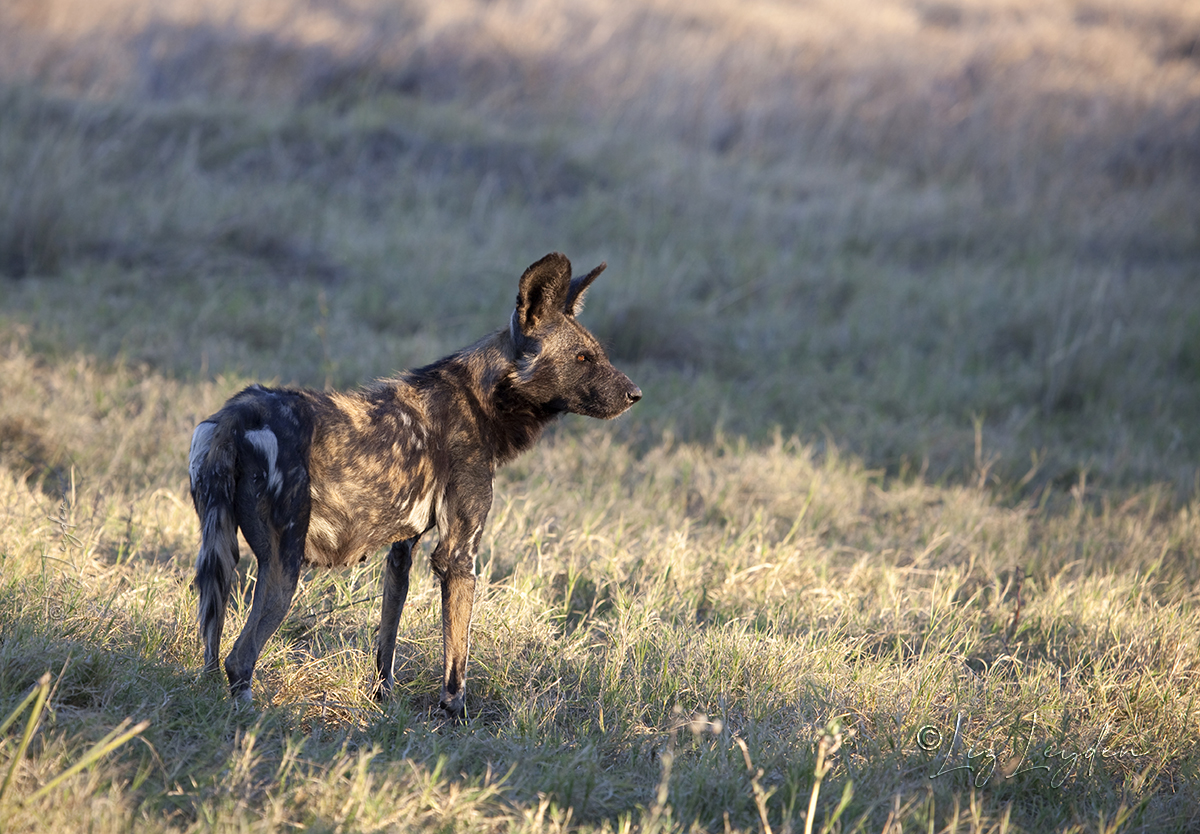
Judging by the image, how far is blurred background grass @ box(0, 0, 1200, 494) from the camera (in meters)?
7.14

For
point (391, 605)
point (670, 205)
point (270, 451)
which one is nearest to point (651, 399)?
point (391, 605)

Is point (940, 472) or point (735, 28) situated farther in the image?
point (735, 28)

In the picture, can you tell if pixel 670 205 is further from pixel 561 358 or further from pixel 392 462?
pixel 392 462

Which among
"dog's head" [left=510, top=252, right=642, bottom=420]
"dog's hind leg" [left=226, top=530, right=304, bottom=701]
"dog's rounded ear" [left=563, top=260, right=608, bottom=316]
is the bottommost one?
"dog's hind leg" [left=226, top=530, right=304, bottom=701]

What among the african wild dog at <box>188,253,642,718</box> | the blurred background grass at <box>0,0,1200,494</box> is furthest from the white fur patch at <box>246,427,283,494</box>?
the blurred background grass at <box>0,0,1200,494</box>

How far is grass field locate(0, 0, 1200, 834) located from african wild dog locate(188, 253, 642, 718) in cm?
33

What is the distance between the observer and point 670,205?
420 inches

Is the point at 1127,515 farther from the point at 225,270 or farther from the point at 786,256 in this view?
the point at 225,270

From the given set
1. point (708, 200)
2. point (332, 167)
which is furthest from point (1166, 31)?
point (332, 167)

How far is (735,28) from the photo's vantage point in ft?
51.7

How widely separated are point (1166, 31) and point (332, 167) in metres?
15.2

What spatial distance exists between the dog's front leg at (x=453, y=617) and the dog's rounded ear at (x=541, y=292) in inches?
33.3

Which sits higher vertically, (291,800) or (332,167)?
(332,167)

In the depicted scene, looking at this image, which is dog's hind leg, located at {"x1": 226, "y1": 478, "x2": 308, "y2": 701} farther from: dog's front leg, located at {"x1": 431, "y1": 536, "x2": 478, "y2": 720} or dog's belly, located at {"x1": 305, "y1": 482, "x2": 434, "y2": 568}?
dog's front leg, located at {"x1": 431, "y1": 536, "x2": 478, "y2": 720}
